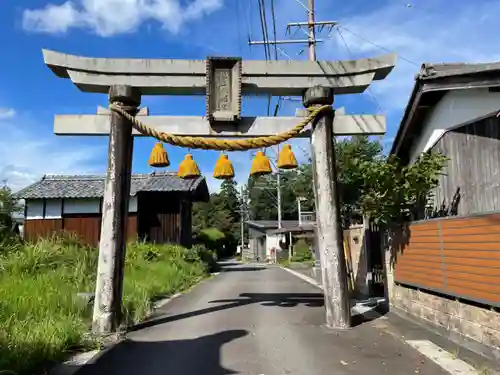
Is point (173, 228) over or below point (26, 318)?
over

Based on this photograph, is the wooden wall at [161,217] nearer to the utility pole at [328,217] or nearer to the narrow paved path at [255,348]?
the narrow paved path at [255,348]

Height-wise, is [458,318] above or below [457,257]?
below

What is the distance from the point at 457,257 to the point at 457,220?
1.73ft

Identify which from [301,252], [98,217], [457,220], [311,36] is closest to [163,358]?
[457,220]

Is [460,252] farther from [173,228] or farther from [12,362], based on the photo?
[173,228]

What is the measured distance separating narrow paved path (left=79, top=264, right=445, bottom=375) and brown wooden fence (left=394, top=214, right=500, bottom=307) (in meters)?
1.10

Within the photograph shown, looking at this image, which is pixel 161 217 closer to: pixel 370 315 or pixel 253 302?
pixel 253 302

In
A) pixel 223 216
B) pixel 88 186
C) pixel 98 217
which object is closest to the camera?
pixel 98 217

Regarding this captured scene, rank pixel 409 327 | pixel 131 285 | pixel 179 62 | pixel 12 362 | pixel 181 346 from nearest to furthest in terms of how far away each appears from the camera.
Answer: pixel 12 362 → pixel 181 346 → pixel 409 327 → pixel 179 62 → pixel 131 285

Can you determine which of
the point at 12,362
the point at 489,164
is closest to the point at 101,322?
the point at 12,362

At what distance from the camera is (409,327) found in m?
7.76

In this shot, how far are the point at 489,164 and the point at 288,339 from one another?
15.7ft

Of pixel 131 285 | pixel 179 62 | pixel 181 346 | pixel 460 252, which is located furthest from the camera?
pixel 131 285

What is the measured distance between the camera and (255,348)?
21.8 feet
